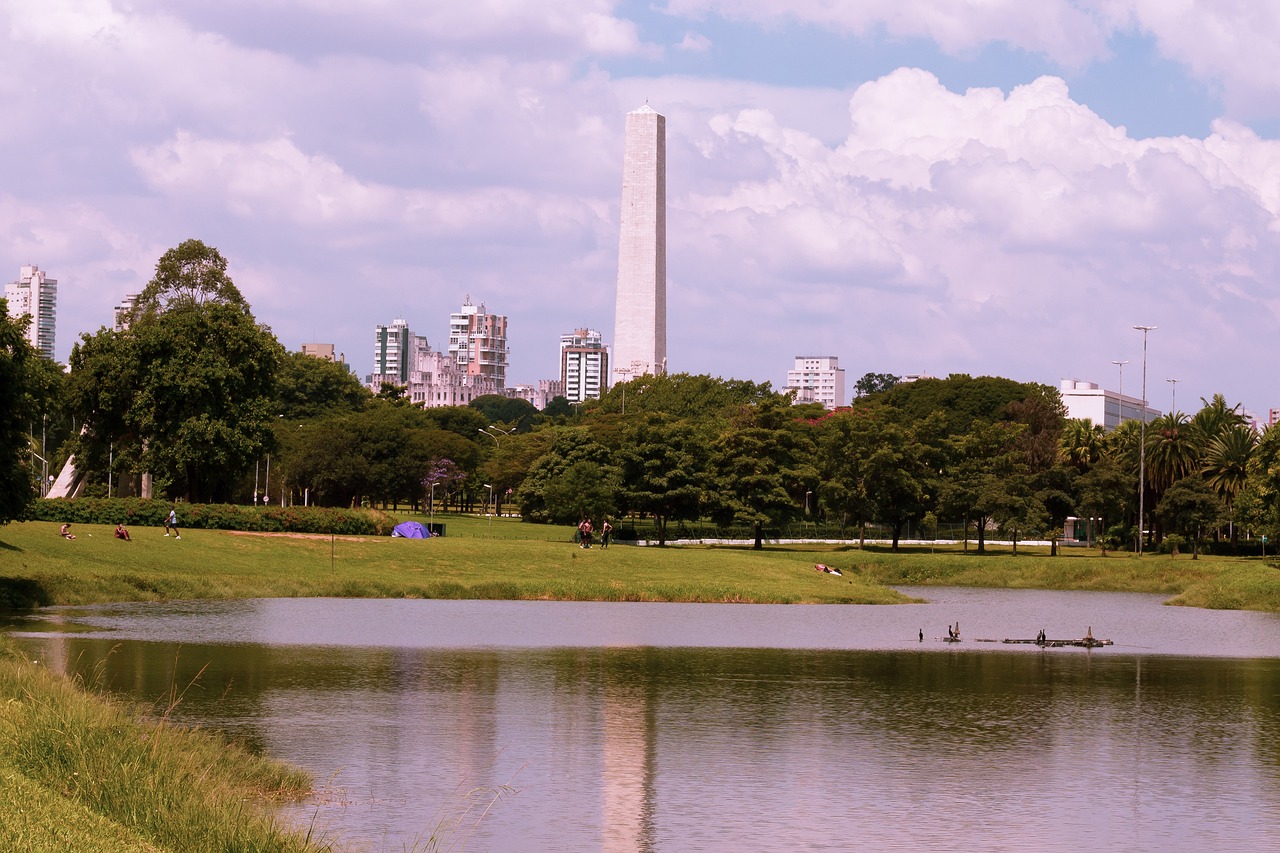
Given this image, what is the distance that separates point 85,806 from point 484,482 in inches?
5778

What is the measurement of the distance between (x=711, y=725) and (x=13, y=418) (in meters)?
26.9

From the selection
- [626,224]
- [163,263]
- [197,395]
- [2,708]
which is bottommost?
[2,708]

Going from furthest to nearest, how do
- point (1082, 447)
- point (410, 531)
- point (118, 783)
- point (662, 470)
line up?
point (1082, 447), point (662, 470), point (410, 531), point (118, 783)

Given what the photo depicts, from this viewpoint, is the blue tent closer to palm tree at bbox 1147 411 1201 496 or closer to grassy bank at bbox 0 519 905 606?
grassy bank at bbox 0 519 905 606

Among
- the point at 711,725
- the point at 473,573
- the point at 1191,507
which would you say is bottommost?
the point at 711,725

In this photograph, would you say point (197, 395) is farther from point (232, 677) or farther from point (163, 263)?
point (232, 677)

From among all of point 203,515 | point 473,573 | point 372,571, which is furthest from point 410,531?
point 372,571

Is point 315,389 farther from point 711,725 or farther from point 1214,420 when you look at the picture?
point 711,725

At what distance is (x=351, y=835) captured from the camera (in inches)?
762

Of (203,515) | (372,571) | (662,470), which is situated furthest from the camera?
(662,470)

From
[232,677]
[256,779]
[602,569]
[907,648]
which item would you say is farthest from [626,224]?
[256,779]

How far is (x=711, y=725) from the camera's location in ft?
96.4

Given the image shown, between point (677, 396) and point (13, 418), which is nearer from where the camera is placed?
point (13, 418)

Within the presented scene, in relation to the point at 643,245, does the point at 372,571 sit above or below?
below
